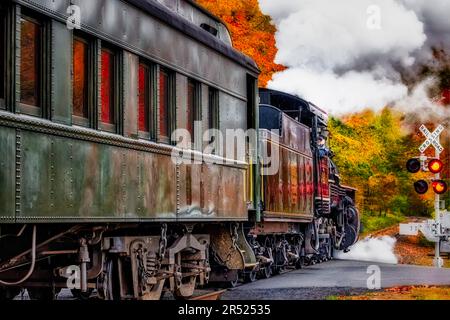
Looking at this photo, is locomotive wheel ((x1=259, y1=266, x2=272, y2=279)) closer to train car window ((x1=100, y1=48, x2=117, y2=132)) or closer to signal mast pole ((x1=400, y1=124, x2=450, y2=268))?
signal mast pole ((x1=400, y1=124, x2=450, y2=268))

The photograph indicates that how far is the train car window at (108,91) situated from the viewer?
912 cm

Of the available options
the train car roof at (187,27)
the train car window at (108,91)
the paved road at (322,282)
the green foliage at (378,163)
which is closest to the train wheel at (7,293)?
the paved road at (322,282)

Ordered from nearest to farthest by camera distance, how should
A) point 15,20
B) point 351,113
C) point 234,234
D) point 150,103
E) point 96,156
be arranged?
point 15,20, point 96,156, point 150,103, point 234,234, point 351,113

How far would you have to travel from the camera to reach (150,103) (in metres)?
10.4

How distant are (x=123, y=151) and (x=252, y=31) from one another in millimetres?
21685

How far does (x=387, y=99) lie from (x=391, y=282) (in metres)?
22.1

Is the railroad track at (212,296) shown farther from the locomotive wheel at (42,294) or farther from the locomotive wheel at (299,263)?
the locomotive wheel at (299,263)

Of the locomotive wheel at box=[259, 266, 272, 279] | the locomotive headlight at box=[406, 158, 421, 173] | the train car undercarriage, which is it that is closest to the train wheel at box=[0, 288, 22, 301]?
the train car undercarriage

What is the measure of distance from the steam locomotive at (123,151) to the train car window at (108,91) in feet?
0.07

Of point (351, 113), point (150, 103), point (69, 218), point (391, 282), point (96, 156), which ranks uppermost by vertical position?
point (351, 113)

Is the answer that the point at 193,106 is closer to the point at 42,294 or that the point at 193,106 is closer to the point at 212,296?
the point at 212,296

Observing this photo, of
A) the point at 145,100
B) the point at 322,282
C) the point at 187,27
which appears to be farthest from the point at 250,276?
the point at 145,100

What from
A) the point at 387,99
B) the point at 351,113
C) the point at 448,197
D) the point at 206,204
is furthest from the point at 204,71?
the point at 448,197

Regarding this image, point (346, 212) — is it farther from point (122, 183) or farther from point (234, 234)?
point (122, 183)
